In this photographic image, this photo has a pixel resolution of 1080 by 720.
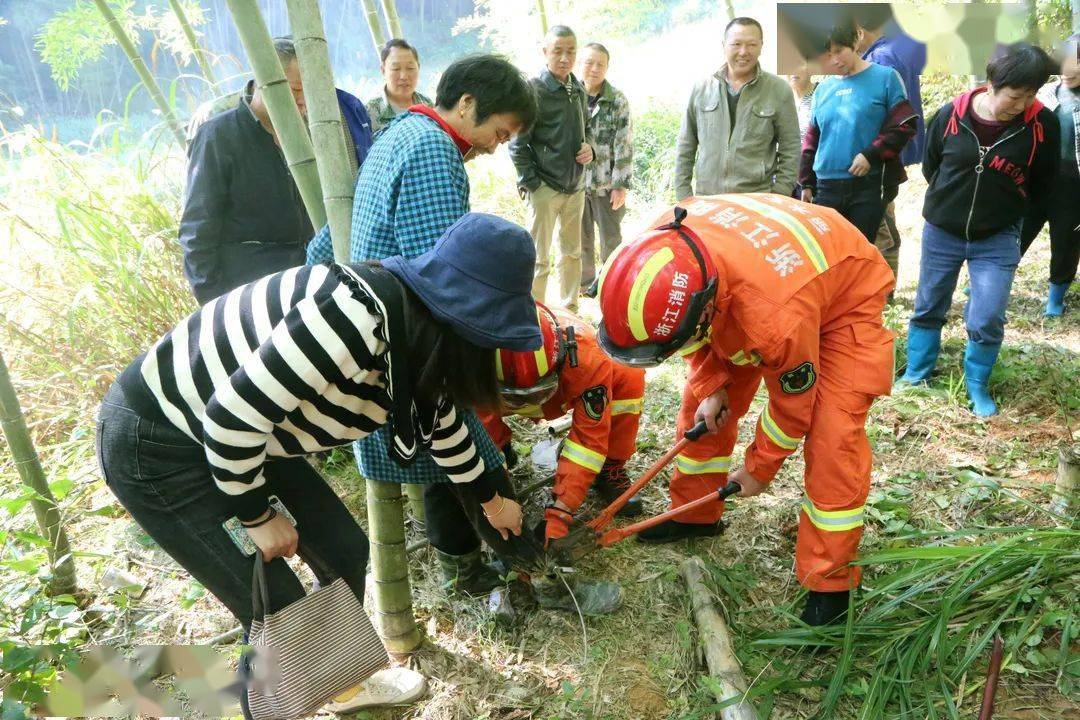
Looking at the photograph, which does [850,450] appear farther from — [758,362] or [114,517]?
[114,517]

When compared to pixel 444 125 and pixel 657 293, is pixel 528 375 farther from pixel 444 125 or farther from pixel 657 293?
pixel 444 125

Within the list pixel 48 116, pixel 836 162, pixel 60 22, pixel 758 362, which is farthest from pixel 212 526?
pixel 48 116

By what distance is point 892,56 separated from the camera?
16.5 feet

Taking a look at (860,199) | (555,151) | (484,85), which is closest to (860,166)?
(860,199)

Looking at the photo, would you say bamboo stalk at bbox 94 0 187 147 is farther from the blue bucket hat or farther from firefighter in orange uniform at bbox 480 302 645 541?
the blue bucket hat

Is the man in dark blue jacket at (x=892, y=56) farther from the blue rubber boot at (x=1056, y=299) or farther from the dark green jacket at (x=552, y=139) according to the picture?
the dark green jacket at (x=552, y=139)

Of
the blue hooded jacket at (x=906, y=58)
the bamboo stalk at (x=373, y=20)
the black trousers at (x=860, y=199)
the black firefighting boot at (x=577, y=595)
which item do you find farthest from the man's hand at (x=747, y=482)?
the bamboo stalk at (x=373, y=20)

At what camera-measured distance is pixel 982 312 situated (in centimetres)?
361

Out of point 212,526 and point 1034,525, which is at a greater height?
point 212,526

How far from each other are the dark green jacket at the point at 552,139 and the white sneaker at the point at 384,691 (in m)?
3.75

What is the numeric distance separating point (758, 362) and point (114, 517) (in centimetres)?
326

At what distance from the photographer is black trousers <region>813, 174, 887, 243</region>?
459 centimetres

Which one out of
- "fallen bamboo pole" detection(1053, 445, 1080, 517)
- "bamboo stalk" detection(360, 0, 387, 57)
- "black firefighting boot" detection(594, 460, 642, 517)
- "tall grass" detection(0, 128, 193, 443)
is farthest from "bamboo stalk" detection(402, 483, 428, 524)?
"bamboo stalk" detection(360, 0, 387, 57)

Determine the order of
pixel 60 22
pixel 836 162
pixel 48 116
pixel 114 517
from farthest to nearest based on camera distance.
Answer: pixel 48 116
pixel 60 22
pixel 836 162
pixel 114 517
